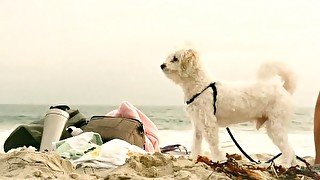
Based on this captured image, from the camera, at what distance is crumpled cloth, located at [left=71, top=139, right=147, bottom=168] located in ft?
12.6

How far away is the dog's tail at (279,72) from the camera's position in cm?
525

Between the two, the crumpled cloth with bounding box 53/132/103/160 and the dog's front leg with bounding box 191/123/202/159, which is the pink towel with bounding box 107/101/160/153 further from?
the crumpled cloth with bounding box 53/132/103/160

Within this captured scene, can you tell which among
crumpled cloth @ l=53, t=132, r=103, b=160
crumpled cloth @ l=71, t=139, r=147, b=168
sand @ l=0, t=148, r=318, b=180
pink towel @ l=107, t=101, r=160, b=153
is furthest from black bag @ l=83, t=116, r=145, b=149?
sand @ l=0, t=148, r=318, b=180

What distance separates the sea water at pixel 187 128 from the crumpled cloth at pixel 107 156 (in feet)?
6.37

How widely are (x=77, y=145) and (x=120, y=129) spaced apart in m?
0.63

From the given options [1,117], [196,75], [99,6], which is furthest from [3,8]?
[1,117]

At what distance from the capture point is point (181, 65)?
5281 millimetres

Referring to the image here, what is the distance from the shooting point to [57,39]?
391 inches

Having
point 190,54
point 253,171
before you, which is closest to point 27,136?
point 190,54

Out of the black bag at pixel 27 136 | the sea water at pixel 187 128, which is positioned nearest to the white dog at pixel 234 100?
the sea water at pixel 187 128

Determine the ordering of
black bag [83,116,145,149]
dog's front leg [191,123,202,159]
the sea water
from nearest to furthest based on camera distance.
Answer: black bag [83,116,145,149]
dog's front leg [191,123,202,159]
the sea water

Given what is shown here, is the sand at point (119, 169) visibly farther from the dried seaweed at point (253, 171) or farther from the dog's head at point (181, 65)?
the dog's head at point (181, 65)

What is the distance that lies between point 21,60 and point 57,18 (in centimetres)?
141

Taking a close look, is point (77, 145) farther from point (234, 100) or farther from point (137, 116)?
point (234, 100)
